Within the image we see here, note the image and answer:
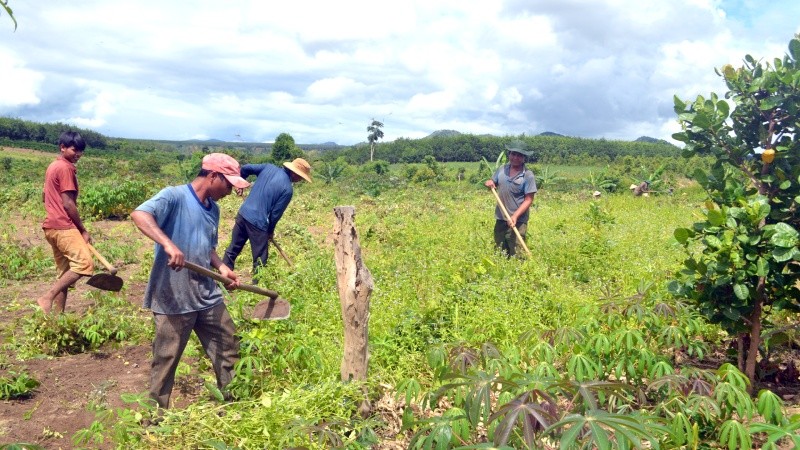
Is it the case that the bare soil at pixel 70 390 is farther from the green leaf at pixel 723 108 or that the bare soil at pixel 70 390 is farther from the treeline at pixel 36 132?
the treeline at pixel 36 132

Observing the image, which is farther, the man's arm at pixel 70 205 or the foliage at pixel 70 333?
the man's arm at pixel 70 205

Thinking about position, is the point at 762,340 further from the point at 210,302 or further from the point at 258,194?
the point at 258,194

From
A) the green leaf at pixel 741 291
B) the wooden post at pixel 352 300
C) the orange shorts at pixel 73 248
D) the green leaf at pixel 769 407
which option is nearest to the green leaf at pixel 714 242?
the green leaf at pixel 741 291

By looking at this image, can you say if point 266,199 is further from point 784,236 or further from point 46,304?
point 784,236

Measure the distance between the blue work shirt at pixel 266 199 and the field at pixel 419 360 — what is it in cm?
63

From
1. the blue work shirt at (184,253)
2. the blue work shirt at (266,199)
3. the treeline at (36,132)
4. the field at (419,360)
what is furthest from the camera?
the treeline at (36,132)

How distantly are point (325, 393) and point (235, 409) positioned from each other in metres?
0.45

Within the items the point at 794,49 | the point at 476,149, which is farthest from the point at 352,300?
the point at 476,149

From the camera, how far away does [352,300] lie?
3.44 metres

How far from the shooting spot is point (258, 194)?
19.6ft

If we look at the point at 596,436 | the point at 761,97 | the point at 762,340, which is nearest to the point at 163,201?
the point at 596,436

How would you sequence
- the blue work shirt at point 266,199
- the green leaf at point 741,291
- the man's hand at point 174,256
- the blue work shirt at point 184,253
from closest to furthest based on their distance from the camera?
the man's hand at point 174,256, the blue work shirt at point 184,253, the green leaf at point 741,291, the blue work shirt at point 266,199

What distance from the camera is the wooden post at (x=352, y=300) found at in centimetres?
344

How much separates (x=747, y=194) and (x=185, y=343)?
3.36 metres
